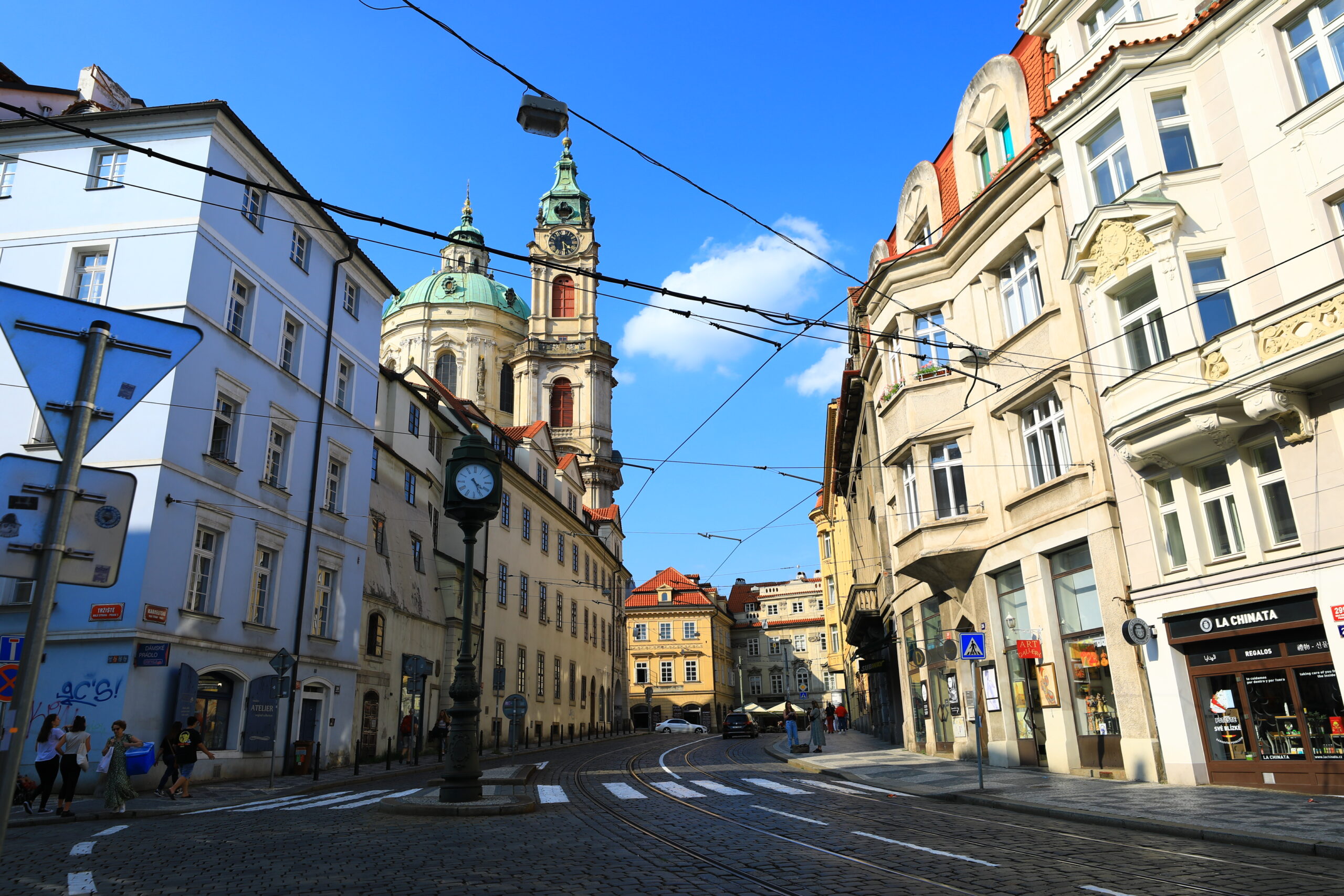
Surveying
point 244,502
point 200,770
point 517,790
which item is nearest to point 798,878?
point 517,790

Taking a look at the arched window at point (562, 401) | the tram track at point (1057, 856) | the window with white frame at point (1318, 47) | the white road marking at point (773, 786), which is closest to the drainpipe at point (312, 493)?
the white road marking at point (773, 786)

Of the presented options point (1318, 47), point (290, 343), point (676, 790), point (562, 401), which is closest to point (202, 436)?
point (290, 343)

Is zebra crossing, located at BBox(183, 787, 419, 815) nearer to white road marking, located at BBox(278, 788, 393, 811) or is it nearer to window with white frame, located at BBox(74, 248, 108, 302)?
white road marking, located at BBox(278, 788, 393, 811)

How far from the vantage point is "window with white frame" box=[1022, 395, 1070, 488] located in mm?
18625

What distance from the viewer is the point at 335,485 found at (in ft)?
89.9

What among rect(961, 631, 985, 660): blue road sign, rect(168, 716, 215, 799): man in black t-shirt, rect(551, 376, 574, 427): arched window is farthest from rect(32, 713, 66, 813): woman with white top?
rect(551, 376, 574, 427): arched window

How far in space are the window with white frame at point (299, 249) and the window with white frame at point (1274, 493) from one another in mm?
23338

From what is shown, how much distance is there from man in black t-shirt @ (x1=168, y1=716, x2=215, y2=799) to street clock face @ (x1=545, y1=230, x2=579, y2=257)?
7087cm

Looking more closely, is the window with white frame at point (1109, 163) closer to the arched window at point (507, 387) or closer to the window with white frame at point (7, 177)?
the window with white frame at point (7, 177)

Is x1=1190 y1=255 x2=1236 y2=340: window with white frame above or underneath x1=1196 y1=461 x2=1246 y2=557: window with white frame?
above

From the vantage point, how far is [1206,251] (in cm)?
1523

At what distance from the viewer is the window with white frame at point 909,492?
23.1m

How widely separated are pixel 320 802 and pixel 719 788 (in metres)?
6.96

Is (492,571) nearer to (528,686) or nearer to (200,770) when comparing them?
(528,686)
